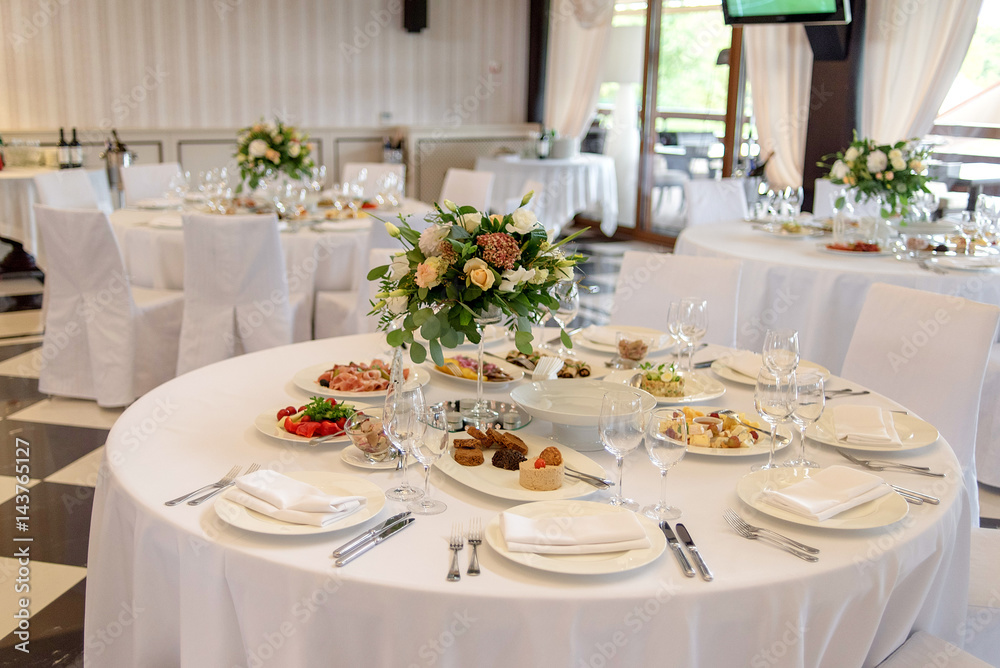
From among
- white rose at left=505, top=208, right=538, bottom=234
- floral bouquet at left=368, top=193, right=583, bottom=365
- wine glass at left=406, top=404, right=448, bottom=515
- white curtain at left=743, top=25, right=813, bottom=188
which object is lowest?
wine glass at left=406, top=404, right=448, bottom=515

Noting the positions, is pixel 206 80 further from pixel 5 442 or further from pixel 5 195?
pixel 5 442

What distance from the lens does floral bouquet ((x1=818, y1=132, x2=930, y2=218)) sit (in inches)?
151

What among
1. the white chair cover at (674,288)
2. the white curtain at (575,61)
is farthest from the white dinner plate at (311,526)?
the white curtain at (575,61)

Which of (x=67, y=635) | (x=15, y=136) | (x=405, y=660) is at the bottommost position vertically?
(x=67, y=635)

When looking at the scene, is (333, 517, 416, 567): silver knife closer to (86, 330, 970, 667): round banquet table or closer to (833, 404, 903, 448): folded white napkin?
(86, 330, 970, 667): round banquet table

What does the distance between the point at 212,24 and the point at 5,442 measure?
5247 mm

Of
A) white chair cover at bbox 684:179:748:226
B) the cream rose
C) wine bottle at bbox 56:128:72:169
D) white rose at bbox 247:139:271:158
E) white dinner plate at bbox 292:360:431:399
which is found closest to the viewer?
the cream rose

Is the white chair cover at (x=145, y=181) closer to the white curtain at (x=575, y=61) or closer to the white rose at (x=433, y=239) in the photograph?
the white rose at (x=433, y=239)

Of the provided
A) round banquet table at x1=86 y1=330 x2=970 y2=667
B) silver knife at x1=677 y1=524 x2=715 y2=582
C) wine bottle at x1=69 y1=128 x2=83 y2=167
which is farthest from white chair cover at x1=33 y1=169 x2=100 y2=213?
silver knife at x1=677 y1=524 x2=715 y2=582

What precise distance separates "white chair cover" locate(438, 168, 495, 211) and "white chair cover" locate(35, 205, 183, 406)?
2.15 m

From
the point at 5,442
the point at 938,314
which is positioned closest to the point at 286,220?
the point at 5,442

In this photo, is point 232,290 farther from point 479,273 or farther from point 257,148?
point 479,273

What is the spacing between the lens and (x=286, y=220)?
4.37m

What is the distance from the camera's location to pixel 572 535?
4.20 feet
